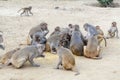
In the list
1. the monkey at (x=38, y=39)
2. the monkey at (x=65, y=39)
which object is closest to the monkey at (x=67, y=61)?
the monkey at (x=65, y=39)

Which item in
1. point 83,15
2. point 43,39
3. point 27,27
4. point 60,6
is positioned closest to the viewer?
point 43,39

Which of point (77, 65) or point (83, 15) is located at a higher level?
point (83, 15)

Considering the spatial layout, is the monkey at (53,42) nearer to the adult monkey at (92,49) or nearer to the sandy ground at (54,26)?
the sandy ground at (54,26)

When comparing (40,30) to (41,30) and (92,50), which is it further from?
(92,50)

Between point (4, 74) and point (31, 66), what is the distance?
0.93m

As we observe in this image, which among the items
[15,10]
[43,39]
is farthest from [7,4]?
[43,39]

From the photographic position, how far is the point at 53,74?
9.55 m

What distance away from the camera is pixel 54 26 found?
53.6ft

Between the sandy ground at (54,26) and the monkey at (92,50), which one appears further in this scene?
the monkey at (92,50)

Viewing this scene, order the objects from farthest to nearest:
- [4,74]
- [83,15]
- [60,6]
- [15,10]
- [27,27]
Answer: [60,6]
[15,10]
[83,15]
[27,27]
[4,74]

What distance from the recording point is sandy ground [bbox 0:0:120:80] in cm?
952

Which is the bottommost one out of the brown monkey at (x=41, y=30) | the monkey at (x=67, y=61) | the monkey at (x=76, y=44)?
the monkey at (x=67, y=61)

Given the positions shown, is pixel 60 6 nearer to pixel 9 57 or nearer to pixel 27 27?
pixel 27 27

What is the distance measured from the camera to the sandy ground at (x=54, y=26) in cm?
952
